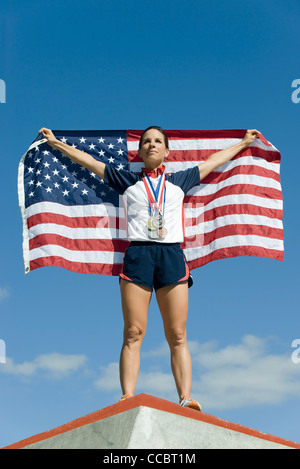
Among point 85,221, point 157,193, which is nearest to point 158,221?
point 157,193

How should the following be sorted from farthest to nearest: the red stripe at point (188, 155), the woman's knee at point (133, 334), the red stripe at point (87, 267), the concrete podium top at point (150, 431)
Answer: the red stripe at point (188, 155)
the red stripe at point (87, 267)
the woman's knee at point (133, 334)
the concrete podium top at point (150, 431)

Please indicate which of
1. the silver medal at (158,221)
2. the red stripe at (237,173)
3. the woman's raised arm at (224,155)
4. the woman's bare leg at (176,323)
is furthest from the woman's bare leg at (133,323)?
the red stripe at (237,173)

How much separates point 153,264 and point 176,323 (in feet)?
2.41

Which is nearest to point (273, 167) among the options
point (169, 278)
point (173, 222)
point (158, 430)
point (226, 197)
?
point (226, 197)

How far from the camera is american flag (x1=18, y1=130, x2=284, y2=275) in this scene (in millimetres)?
8391

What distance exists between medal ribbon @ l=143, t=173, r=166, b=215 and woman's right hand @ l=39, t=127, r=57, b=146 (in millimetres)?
1704

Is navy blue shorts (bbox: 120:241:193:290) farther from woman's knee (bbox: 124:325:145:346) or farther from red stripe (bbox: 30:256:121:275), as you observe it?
red stripe (bbox: 30:256:121:275)

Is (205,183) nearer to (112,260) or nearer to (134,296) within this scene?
(112,260)

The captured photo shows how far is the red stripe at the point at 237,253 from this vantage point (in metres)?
8.34

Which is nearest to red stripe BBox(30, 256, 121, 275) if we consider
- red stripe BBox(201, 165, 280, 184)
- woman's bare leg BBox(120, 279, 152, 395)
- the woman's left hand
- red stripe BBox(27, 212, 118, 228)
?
red stripe BBox(27, 212, 118, 228)

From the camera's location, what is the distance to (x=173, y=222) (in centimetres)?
719

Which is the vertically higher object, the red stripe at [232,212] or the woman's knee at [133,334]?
the red stripe at [232,212]

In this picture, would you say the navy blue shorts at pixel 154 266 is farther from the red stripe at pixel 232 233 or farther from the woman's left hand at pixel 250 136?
the woman's left hand at pixel 250 136

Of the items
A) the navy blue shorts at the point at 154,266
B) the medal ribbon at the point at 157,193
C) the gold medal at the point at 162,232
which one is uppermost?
the medal ribbon at the point at 157,193
